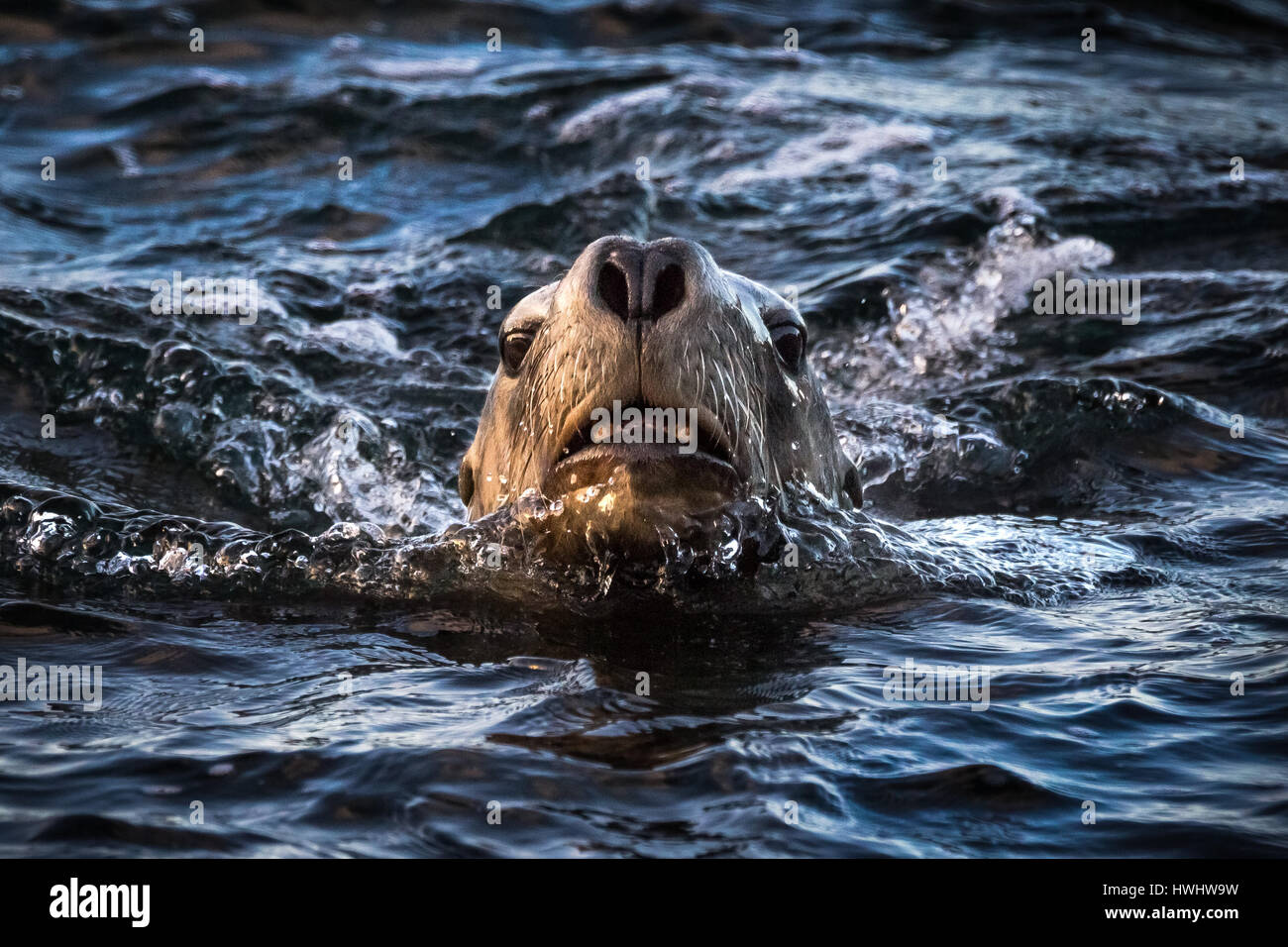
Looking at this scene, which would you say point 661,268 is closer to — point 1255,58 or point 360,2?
point 360,2

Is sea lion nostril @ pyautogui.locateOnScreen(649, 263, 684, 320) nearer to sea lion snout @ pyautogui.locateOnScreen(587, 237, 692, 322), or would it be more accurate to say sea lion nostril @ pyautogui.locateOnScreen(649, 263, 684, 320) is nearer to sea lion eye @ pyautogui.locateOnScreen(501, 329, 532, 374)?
sea lion snout @ pyautogui.locateOnScreen(587, 237, 692, 322)

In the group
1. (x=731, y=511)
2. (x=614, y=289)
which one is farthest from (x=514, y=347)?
(x=731, y=511)

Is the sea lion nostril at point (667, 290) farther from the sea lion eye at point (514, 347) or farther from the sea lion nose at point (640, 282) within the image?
the sea lion eye at point (514, 347)

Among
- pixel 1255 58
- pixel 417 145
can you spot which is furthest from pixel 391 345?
pixel 1255 58

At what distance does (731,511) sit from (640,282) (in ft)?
2.26

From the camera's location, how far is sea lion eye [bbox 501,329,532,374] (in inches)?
174

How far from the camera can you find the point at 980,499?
6645 millimetres

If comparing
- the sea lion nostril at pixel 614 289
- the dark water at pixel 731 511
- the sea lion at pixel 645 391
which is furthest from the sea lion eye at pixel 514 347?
the sea lion nostril at pixel 614 289

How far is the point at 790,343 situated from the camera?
4.51 metres

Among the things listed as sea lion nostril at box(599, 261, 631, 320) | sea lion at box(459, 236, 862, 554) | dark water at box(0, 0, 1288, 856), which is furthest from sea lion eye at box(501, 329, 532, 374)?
sea lion nostril at box(599, 261, 631, 320)

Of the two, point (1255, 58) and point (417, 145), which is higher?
point (1255, 58)

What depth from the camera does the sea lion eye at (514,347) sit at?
443cm
